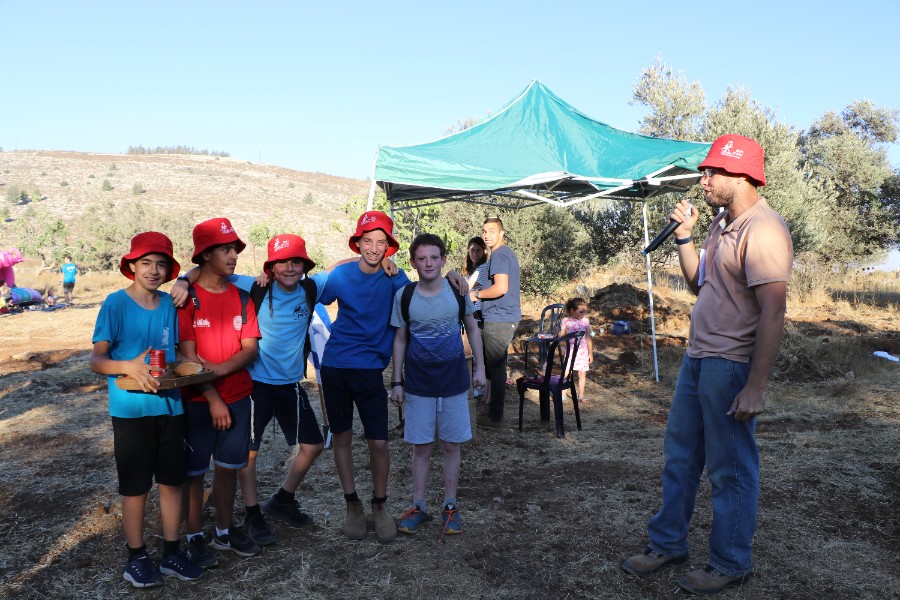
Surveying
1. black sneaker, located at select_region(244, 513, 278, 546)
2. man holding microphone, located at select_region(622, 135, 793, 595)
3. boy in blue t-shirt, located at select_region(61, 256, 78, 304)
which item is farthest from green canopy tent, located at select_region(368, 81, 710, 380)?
boy in blue t-shirt, located at select_region(61, 256, 78, 304)

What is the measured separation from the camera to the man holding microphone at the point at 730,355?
272cm

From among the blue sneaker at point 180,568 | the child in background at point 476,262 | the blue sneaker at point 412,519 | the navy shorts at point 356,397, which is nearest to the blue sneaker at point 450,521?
the blue sneaker at point 412,519

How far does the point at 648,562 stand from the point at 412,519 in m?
1.31

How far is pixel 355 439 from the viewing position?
5992 mm

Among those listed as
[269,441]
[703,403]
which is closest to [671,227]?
[703,403]

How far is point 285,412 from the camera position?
3.67 meters

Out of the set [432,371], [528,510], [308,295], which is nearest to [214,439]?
[308,295]

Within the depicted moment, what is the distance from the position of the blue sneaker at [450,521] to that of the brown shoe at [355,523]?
452mm

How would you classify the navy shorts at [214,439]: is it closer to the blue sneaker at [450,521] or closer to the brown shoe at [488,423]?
the blue sneaker at [450,521]

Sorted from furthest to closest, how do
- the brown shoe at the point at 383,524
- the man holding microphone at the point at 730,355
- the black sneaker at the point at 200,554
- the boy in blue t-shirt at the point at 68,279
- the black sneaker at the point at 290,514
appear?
the boy in blue t-shirt at the point at 68,279, the black sneaker at the point at 290,514, the brown shoe at the point at 383,524, the black sneaker at the point at 200,554, the man holding microphone at the point at 730,355

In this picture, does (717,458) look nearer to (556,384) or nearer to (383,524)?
(383,524)

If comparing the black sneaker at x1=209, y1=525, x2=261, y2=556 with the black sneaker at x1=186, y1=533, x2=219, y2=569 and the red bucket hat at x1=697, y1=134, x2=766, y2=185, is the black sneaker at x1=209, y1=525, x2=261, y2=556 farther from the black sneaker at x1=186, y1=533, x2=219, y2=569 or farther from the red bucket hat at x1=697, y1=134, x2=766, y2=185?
the red bucket hat at x1=697, y1=134, x2=766, y2=185

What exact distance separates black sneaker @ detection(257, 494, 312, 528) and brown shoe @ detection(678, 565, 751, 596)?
2146mm

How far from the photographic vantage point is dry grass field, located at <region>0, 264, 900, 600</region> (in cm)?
322
